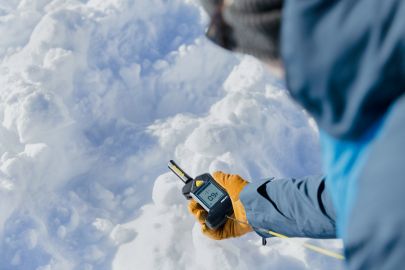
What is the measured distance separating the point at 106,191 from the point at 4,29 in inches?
Result: 80.0

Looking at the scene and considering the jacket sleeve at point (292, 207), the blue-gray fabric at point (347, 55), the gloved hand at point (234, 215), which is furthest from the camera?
the gloved hand at point (234, 215)

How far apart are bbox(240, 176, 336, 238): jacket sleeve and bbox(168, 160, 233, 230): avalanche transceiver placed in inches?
6.6

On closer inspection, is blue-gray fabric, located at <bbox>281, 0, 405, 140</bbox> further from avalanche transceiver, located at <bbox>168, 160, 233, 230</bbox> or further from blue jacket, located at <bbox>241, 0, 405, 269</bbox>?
avalanche transceiver, located at <bbox>168, 160, 233, 230</bbox>

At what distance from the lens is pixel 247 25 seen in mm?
562

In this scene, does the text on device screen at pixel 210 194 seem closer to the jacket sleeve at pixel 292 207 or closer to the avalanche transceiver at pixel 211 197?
the avalanche transceiver at pixel 211 197

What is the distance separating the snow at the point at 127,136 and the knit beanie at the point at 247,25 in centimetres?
151

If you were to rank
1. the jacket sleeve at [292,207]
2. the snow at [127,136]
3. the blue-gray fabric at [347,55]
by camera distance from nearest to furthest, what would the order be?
1. the blue-gray fabric at [347,55]
2. the jacket sleeve at [292,207]
3. the snow at [127,136]

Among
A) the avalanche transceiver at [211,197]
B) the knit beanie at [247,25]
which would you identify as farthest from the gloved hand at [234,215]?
the knit beanie at [247,25]

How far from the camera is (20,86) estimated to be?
2.85 meters

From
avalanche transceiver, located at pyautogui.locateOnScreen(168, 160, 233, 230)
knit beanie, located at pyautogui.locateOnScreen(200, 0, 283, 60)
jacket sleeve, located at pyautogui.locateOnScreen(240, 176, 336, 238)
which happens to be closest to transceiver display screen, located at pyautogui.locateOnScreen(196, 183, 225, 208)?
avalanche transceiver, located at pyautogui.locateOnScreen(168, 160, 233, 230)

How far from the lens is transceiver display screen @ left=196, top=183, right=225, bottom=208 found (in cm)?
203

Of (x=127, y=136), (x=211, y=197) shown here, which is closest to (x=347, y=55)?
(x=211, y=197)

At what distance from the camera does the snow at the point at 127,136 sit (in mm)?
2158

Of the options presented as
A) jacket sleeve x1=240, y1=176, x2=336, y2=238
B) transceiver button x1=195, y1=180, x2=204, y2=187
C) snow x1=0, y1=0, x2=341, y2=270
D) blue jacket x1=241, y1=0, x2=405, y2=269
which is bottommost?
snow x1=0, y1=0, x2=341, y2=270
